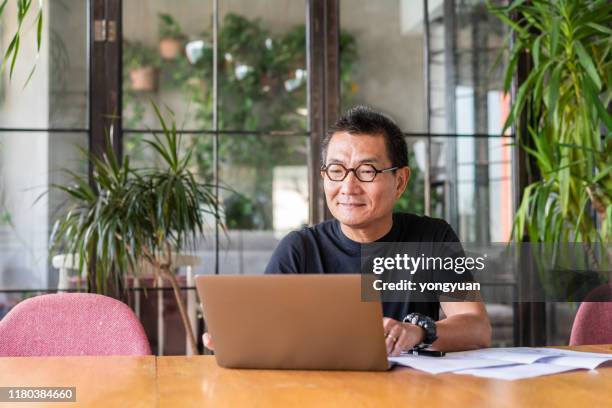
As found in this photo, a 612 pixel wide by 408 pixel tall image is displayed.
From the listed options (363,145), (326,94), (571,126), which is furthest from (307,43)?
(363,145)

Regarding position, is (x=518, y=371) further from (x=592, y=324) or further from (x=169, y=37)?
(x=169, y=37)

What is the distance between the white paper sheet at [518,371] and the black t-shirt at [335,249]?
640mm

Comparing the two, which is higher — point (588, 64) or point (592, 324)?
point (588, 64)

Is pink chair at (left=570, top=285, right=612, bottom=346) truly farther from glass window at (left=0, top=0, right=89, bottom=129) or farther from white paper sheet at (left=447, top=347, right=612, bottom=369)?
glass window at (left=0, top=0, right=89, bottom=129)

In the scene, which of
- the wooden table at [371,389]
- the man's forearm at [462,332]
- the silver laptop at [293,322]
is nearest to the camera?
the wooden table at [371,389]

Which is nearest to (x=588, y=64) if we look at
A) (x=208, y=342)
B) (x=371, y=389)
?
(x=208, y=342)

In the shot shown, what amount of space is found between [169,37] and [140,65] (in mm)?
204

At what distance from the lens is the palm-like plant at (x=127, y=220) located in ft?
10.8

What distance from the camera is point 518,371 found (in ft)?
5.30

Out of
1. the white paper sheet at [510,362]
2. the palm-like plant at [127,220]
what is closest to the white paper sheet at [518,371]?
the white paper sheet at [510,362]

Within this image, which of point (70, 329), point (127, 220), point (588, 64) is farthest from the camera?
point (588, 64)

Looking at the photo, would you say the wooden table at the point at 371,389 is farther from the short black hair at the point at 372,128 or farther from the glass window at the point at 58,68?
the glass window at the point at 58,68

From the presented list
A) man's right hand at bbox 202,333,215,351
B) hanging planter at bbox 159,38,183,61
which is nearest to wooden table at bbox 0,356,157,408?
man's right hand at bbox 202,333,215,351

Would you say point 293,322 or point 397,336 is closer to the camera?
point 293,322
